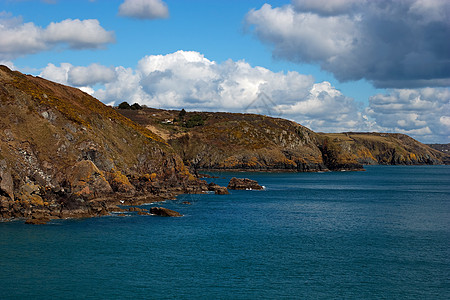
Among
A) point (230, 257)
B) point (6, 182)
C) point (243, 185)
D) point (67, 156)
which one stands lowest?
point (230, 257)

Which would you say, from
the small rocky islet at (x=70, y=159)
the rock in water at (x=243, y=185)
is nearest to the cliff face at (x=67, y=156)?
the small rocky islet at (x=70, y=159)

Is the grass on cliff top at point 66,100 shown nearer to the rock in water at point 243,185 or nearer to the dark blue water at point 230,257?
the rock in water at point 243,185

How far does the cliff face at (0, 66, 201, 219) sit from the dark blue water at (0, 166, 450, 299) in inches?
301

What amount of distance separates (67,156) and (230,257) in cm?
4845

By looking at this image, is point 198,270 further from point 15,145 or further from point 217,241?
point 15,145

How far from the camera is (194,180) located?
5084 inches

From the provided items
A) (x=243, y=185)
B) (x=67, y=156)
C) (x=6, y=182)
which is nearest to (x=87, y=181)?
(x=67, y=156)

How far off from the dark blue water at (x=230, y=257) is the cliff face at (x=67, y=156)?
25.1 feet

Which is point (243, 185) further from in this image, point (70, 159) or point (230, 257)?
point (230, 257)

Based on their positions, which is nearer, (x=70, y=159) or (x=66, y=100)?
(x=70, y=159)

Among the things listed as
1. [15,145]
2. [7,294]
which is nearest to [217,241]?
[7,294]

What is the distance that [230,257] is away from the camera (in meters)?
52.8

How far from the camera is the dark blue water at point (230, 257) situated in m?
41.2

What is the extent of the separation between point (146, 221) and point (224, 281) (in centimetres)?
3268
